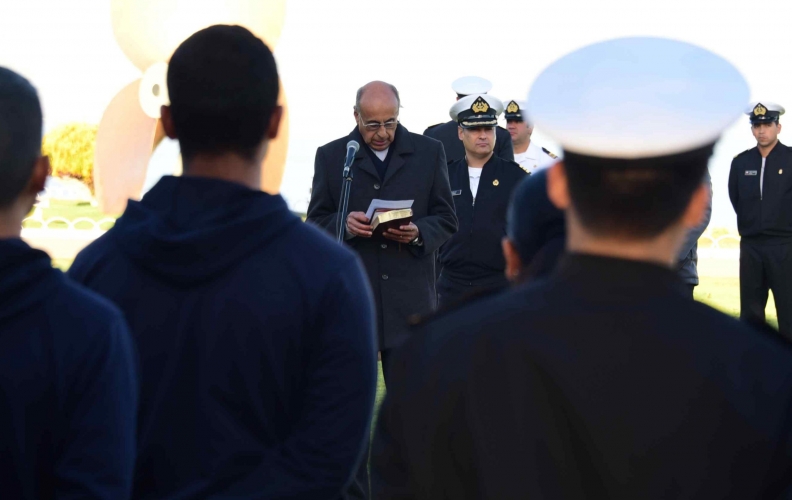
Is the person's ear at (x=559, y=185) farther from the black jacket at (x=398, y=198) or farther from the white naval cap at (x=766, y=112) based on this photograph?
the white naval cap at (x=766, y=112)

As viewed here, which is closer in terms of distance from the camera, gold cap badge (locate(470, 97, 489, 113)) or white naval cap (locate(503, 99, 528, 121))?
gold cap badge (locate(470, 97, 489, 113))

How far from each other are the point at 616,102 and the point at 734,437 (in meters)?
0.42

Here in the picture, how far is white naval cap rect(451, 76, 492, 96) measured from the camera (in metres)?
8.23

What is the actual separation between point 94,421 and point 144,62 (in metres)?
4.87

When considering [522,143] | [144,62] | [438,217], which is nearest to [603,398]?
[438,217]

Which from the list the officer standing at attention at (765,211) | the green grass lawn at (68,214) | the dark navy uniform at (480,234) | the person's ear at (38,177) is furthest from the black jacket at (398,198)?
the green grass lawn at (68,214)

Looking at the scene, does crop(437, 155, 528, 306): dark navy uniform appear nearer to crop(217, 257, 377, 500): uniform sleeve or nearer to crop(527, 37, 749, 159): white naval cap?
crop(217, 257, 377, 500): uniform sleeve

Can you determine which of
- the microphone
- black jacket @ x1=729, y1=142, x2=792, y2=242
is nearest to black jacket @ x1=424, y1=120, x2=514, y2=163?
the microphone

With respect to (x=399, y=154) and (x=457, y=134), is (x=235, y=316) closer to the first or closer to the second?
(x=399, y=154)

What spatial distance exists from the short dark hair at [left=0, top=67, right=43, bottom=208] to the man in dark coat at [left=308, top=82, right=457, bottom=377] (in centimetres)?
309

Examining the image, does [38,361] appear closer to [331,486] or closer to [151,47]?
[331,486]

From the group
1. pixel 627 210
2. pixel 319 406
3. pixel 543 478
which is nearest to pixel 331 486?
pixel 319 406

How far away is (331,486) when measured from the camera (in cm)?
177

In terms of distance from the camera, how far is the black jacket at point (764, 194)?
897 centimetres
